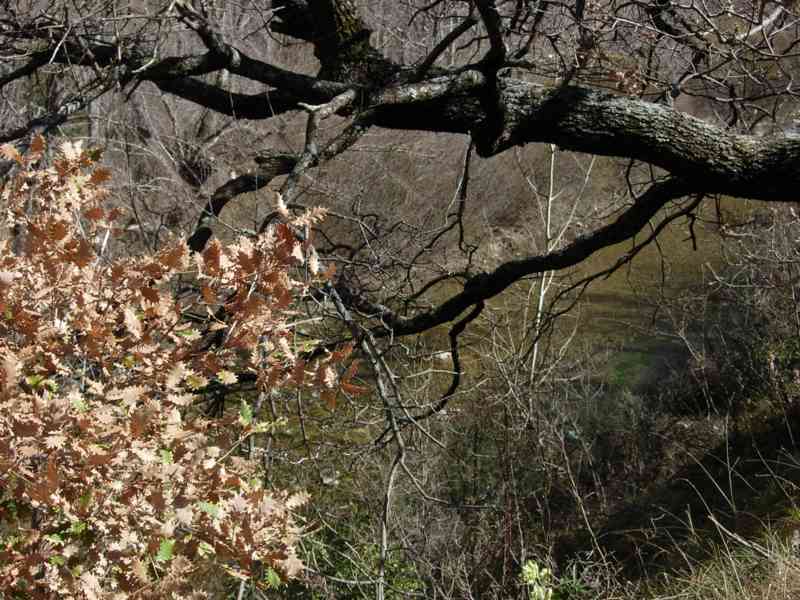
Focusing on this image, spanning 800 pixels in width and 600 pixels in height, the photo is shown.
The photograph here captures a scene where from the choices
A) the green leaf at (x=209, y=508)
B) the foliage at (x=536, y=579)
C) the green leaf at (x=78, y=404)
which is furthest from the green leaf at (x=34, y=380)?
the foliage at (x=536, y=579)

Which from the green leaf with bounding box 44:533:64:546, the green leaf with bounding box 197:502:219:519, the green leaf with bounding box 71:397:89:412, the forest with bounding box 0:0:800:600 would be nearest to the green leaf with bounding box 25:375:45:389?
the forest with bounding box 0:0:800:600

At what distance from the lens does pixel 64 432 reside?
63.2 inches

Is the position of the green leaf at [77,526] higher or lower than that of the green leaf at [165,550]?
higher

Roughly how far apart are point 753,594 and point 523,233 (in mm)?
8902

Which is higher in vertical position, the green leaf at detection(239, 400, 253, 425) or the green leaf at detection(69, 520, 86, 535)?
the green leaf at detection(239, 400, 253, 425)

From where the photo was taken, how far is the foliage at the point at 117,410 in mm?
1636

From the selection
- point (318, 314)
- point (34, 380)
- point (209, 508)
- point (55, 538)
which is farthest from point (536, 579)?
point (34, 380)

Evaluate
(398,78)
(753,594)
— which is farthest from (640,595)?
(398,78)

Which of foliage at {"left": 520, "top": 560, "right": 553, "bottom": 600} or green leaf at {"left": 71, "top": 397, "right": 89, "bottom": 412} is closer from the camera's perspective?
green leaf at {"left": 71, "top": 397, "right": 89, "bottom": 412}

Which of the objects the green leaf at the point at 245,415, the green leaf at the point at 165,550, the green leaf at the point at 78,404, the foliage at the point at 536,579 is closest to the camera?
the green leaf at the point at 78,404

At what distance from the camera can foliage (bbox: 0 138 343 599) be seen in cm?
164

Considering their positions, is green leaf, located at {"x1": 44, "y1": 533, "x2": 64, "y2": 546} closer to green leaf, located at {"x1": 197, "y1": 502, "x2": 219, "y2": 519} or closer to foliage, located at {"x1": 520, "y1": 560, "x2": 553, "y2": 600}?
green leaf, located at {"x1": 197, "y1": 502, "x2": 219, "y2": 519}

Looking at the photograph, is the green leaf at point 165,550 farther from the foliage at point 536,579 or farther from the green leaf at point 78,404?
the foliage at point 536,579

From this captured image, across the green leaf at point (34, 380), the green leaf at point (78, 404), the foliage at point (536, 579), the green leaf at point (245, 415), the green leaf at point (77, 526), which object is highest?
the green leaf at point (78, 404)
